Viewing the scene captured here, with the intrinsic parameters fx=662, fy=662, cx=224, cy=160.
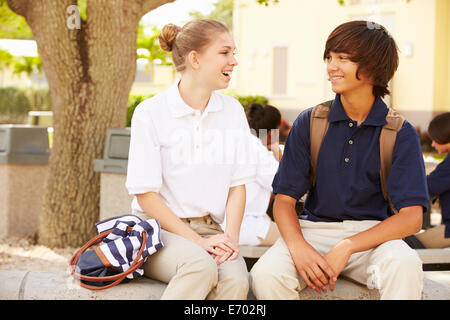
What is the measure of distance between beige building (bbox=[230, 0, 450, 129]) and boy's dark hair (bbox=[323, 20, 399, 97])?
10.1 m

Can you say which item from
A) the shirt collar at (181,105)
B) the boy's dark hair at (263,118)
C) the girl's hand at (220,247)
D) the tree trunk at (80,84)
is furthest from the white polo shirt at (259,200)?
the tree trunk at (80,84)

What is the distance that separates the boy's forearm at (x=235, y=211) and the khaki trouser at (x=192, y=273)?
0.16 meters

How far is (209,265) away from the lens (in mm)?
2523

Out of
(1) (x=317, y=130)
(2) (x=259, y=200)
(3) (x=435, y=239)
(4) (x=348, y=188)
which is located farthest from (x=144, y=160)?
(3) (x=435, y=239)

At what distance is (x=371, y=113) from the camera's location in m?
2.85

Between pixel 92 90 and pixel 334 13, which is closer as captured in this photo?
pixel 92 90

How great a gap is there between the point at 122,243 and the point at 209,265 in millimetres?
367

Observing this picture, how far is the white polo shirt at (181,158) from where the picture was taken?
285cm

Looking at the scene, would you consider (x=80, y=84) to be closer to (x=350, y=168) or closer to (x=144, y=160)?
(x=144, y=160)

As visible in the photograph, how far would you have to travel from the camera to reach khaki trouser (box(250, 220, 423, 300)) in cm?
247

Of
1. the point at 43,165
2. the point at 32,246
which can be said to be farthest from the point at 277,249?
the point at 43,165

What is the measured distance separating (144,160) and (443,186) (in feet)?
6.42

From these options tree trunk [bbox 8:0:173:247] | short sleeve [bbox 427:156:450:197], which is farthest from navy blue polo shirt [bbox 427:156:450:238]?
tree trunk [bbox 8:0:173:247]

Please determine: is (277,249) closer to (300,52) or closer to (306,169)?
(306,169)
